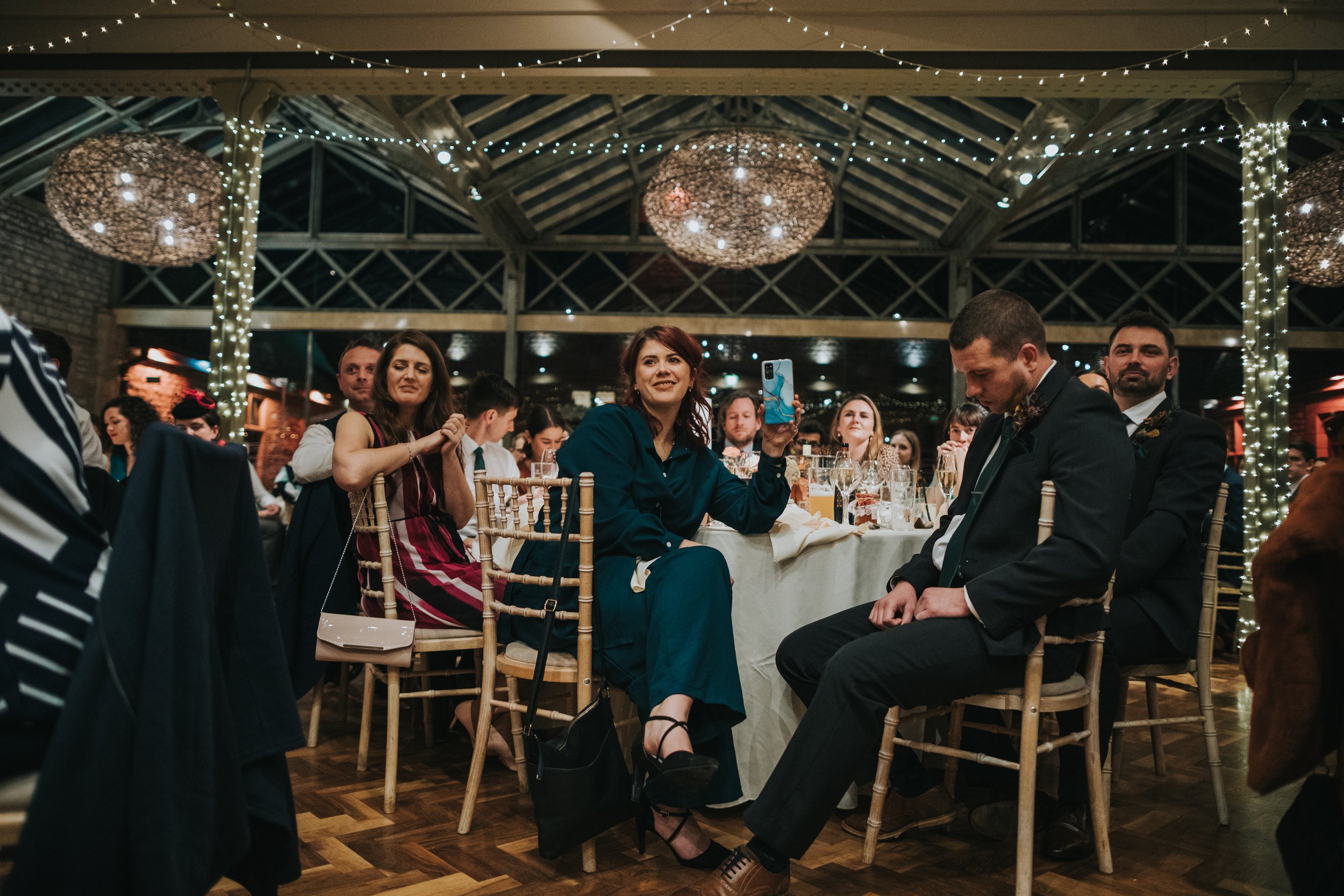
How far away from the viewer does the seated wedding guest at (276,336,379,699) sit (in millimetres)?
3061

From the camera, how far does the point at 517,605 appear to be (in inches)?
100

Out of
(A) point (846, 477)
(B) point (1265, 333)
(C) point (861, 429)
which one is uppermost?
(B) point (1265, 333)

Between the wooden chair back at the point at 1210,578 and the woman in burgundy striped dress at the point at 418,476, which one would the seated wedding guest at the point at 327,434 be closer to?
the woman in burgundy striped dress at the point at 418,476

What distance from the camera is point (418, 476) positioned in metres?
3.15

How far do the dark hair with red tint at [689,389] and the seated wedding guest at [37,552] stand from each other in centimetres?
171

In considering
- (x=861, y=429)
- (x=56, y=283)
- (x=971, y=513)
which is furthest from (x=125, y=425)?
(x=56, y=283)

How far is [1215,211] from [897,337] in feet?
14.4

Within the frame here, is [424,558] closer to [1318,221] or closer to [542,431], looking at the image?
[542,431]

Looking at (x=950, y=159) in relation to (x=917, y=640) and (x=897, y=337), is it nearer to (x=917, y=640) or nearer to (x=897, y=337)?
(x=897, y=337)

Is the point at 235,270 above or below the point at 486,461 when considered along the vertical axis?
above

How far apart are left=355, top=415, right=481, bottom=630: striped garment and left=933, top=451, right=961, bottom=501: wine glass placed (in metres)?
1.66

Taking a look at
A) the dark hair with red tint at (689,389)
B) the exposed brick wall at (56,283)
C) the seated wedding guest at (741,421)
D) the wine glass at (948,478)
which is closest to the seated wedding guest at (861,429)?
the seated wedding guest at (741,421)

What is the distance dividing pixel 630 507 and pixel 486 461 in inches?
87.1

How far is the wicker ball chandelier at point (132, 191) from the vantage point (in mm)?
6719
